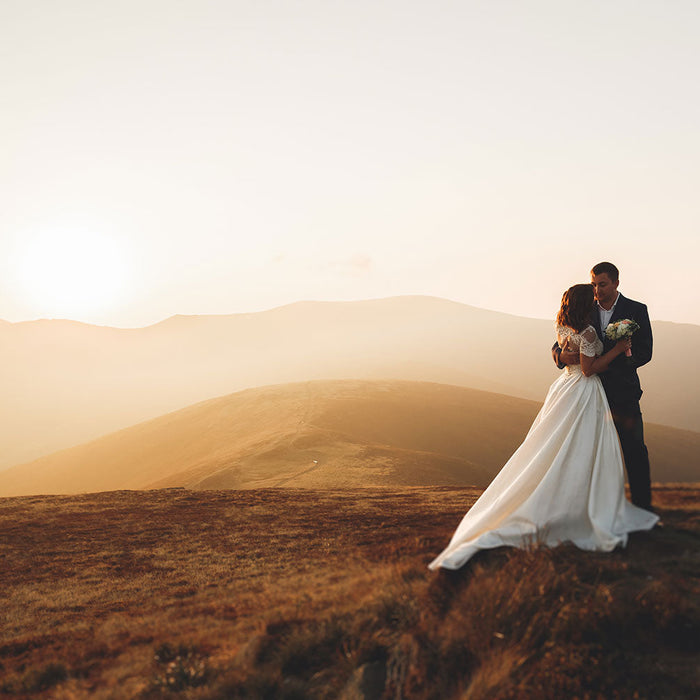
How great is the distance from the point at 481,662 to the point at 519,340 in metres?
195

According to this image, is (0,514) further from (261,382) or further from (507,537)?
(261,382)

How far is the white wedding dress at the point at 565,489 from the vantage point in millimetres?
4973

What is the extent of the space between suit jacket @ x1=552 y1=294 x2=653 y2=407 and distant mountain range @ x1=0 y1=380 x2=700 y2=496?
65.3 feet

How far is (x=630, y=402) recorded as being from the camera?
6047 millimetres

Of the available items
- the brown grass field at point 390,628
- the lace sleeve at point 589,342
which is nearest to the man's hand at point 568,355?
the lace sleeve at point 589,342

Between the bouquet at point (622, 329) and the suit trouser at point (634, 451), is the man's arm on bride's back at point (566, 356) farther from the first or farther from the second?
the suit trouser at point (634, 451)

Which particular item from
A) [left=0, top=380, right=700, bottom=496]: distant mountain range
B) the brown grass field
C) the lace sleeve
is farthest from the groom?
[left=0, top=380, right=700, bottom=496]: distant mountain range

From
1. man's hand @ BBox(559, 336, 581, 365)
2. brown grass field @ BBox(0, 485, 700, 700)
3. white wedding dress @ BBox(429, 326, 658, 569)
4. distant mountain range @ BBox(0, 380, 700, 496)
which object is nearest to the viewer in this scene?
brown grass field @ BBox(0, 485, 700, 700)

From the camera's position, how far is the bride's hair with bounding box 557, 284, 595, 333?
19.1ft

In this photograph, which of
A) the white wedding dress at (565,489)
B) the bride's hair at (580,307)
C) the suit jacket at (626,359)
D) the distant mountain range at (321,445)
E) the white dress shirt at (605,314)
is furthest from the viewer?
the distant mountain range at (321,445)

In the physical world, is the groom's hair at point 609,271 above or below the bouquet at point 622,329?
above

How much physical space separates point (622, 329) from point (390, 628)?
404 cm

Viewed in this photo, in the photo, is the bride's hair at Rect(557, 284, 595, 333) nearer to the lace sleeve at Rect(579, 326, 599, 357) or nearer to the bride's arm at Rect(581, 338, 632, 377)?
the lace sleeve at Rect(579, 326, 599, 357)

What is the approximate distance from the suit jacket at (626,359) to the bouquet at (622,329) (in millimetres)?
175
